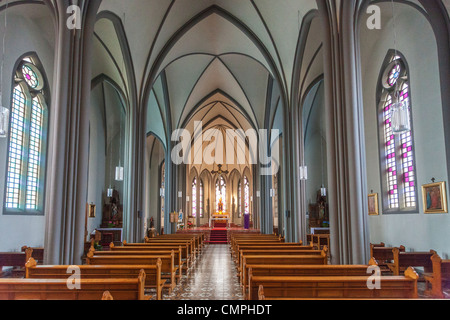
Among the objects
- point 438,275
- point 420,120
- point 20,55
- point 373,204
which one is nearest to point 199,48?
point 20,55

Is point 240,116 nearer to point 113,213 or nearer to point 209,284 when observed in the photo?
point 113,213

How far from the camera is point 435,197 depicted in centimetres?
1055

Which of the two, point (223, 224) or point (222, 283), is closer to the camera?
point (222, 283)

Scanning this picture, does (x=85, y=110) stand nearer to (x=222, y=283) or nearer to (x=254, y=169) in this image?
(x=222, y=283)

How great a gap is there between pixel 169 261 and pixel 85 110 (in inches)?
155

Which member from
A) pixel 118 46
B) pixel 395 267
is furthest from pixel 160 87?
pixel 395 267

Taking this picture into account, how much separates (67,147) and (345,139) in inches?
241

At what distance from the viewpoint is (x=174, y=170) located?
81.0ft

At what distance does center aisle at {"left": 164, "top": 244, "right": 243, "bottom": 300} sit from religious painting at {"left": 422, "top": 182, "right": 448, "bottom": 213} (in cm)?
604

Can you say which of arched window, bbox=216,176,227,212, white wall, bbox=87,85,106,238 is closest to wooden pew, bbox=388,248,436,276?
white wall, bbox=87,85,106,238

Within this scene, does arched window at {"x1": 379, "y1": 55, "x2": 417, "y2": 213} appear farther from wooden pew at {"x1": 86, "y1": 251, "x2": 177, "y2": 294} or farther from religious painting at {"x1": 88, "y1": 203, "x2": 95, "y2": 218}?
religious painting at {"x1": 88, "y1": 203, "x2": 95, "y2": 218}

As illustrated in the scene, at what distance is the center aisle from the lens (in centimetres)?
741

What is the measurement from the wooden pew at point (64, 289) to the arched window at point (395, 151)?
1032 centimetres
